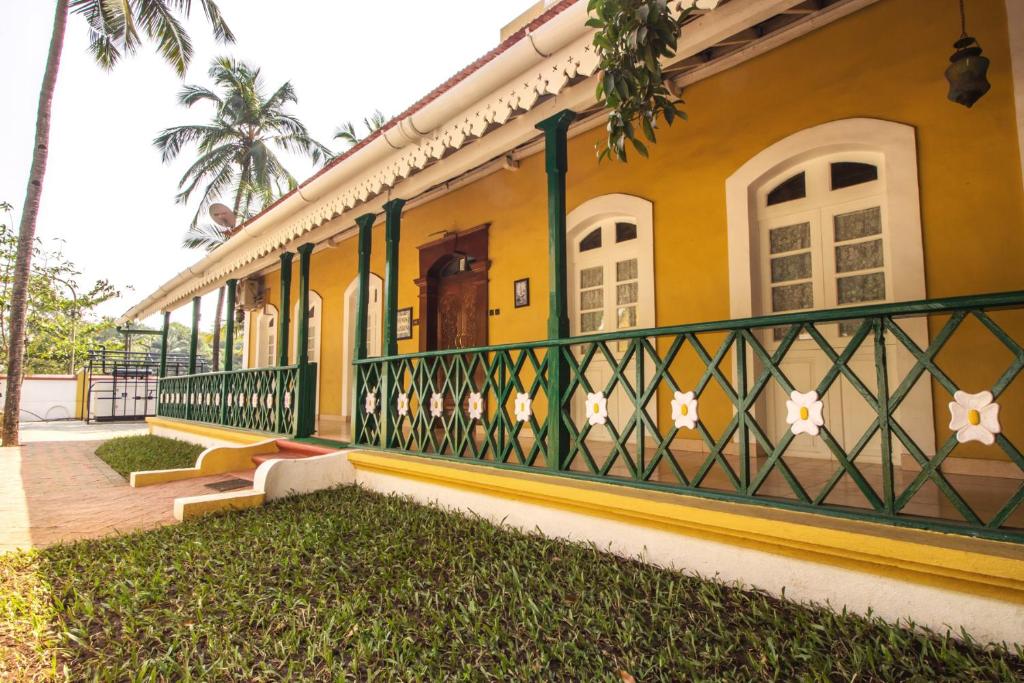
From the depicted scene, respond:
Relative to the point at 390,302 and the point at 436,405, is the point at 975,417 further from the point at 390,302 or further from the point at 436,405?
the point at 390,302

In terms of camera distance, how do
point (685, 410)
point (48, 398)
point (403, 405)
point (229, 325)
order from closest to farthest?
point (685, 410) → point (403, 405) → point (229, 325) → point (48, 398)

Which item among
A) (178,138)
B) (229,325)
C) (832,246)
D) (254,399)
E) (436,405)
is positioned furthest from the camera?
(178,138)

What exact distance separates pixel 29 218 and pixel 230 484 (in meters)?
8.82

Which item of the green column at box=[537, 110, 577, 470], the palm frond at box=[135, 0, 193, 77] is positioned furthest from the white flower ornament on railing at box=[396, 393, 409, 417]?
the palm frond at box=[135, 0, 193, 77]

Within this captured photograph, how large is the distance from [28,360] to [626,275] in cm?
2297

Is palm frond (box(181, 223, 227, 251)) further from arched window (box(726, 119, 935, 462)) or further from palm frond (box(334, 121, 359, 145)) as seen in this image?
arched window (box(726, 119, 935, 462))

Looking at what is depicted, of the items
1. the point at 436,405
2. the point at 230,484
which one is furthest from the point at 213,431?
the point at 436,405

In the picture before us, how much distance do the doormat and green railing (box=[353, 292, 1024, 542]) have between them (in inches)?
48.6

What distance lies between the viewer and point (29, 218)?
1002 cm

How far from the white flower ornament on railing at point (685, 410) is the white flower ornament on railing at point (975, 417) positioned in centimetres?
107

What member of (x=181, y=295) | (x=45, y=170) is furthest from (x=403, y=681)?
(x=45, y=170)

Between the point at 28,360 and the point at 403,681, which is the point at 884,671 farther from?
the point at 28,360

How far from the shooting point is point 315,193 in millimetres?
5418

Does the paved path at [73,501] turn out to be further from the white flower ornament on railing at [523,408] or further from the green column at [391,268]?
the white flower ornament on railing at [523,408]
